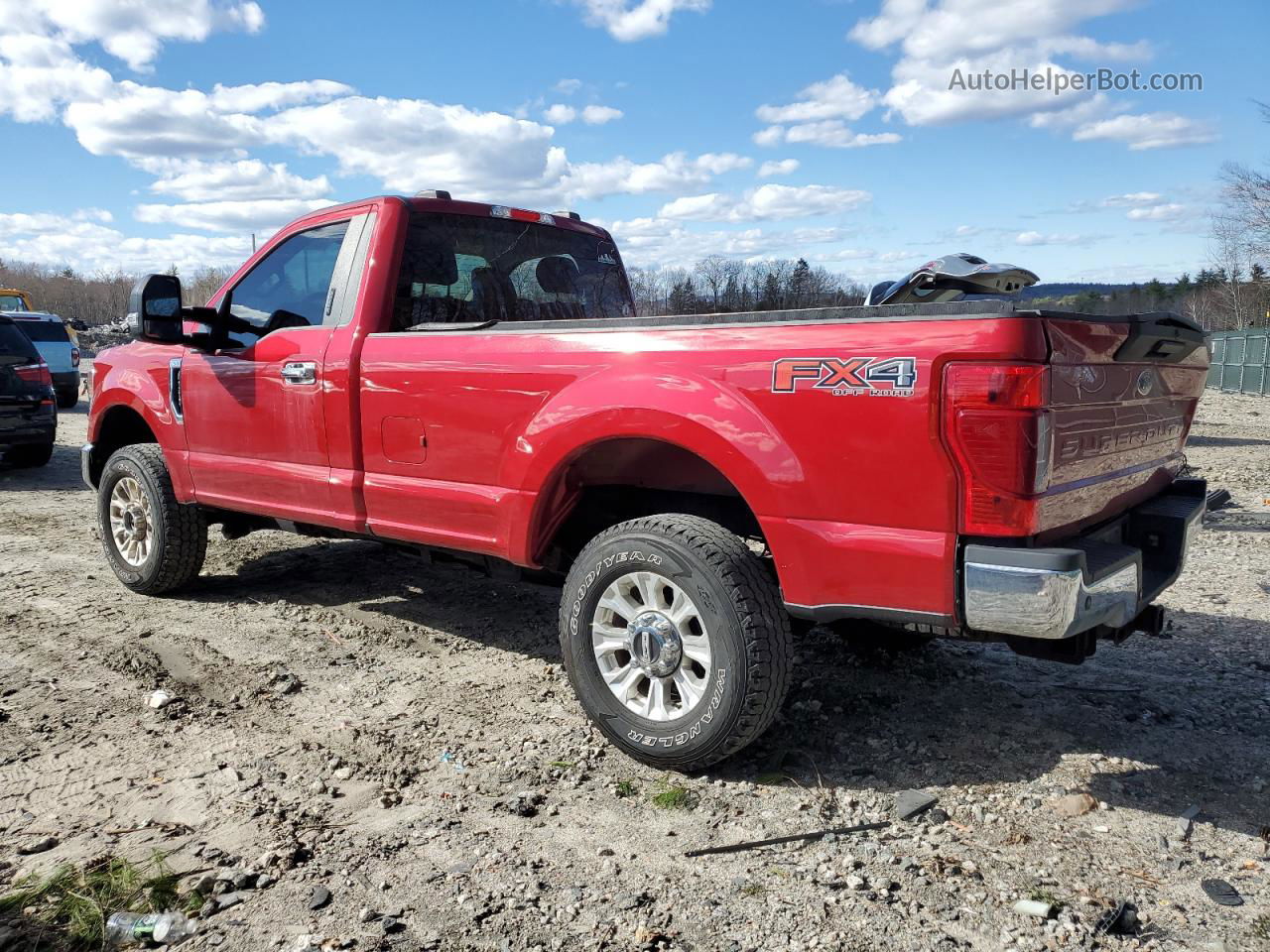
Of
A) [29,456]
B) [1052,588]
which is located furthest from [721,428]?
[29,456]

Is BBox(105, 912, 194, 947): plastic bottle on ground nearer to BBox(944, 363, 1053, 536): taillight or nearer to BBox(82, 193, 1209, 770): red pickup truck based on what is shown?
BBox(82, 193, 1209, 770): red pickup truck

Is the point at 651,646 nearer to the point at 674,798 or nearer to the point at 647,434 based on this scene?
the point at 674,798

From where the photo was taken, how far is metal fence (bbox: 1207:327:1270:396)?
27.6 m

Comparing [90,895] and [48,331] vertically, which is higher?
[48,331]

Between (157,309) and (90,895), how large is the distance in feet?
10.3

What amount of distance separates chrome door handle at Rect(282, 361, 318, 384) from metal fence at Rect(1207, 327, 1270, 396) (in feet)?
97.7

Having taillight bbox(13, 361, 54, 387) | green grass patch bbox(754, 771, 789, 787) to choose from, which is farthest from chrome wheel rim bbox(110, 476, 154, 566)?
taillight bbox(13, 361, 54, 387)

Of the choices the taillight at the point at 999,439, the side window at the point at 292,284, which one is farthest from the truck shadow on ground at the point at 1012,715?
the side window at the point at 292,284

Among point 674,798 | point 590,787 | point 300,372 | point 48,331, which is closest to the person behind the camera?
point 674,798

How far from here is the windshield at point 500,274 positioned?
14.7 ft

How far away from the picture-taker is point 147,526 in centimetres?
559

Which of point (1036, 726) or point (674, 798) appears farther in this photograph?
point (1036, 726)

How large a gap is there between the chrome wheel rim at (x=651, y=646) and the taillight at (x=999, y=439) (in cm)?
100

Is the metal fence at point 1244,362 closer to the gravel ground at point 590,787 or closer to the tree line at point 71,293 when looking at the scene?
the gravel ground at point 590,787
